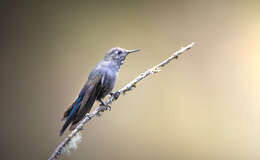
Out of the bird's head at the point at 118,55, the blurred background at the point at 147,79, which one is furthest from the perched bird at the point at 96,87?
the blurred background at the point at 147,79

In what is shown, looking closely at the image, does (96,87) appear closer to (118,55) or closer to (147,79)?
(118,55)

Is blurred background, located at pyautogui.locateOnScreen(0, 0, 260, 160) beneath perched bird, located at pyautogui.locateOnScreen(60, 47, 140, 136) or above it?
above

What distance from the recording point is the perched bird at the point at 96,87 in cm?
89

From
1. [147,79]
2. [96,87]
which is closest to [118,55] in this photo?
[96,87]

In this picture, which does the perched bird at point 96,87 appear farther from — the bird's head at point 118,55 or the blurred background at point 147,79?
the blurred background at point 147,79

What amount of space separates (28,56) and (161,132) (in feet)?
3.18

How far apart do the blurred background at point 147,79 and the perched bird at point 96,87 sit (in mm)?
664

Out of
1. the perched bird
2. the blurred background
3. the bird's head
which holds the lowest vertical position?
the perched bird

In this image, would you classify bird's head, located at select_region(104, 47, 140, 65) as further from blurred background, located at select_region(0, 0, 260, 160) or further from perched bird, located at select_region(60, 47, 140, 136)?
blurred background, located at select_region(0, 0, 260, 160)

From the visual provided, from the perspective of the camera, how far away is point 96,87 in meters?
1.04

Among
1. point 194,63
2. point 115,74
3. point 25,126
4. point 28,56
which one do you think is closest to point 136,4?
point 194,63

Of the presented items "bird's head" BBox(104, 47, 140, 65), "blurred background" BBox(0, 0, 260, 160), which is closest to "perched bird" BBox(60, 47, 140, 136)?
"bird's head" BBox(104, 47, 140, 65)

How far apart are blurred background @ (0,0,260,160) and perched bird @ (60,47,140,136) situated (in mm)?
664

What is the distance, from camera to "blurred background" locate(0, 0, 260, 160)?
1695 mm
